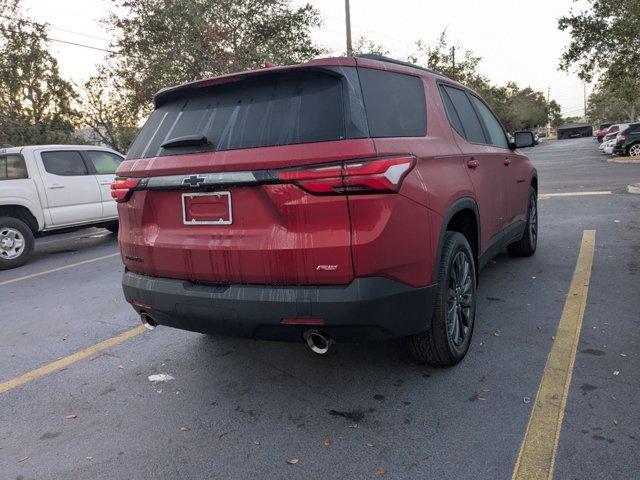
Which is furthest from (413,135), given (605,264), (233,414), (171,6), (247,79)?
(171,6)

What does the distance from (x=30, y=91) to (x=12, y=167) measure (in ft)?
52.3

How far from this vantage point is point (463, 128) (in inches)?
151

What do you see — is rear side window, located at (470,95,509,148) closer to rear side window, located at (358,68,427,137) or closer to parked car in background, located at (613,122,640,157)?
rear side window, located at (358,68,427,137)

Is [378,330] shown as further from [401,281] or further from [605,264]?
[605,264]

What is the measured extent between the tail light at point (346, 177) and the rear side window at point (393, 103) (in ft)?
0.68

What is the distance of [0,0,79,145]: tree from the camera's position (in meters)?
19.6

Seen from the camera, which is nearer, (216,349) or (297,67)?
(297,67)

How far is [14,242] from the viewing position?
799 cm

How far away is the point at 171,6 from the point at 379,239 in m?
19.0

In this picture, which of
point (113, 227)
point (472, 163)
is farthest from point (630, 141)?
point (472, 163)

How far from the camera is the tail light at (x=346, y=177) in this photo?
2412 mm

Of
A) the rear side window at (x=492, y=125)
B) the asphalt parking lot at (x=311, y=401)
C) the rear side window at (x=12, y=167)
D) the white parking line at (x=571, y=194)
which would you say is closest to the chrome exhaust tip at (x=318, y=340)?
the asphalt parking lot at (x=311, y=401)

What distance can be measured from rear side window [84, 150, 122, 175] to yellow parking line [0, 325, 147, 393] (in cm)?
579

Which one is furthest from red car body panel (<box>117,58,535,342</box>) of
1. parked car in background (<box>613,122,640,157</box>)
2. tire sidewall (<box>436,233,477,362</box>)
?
parked car in background (<box>613,122,640,157</box>)
